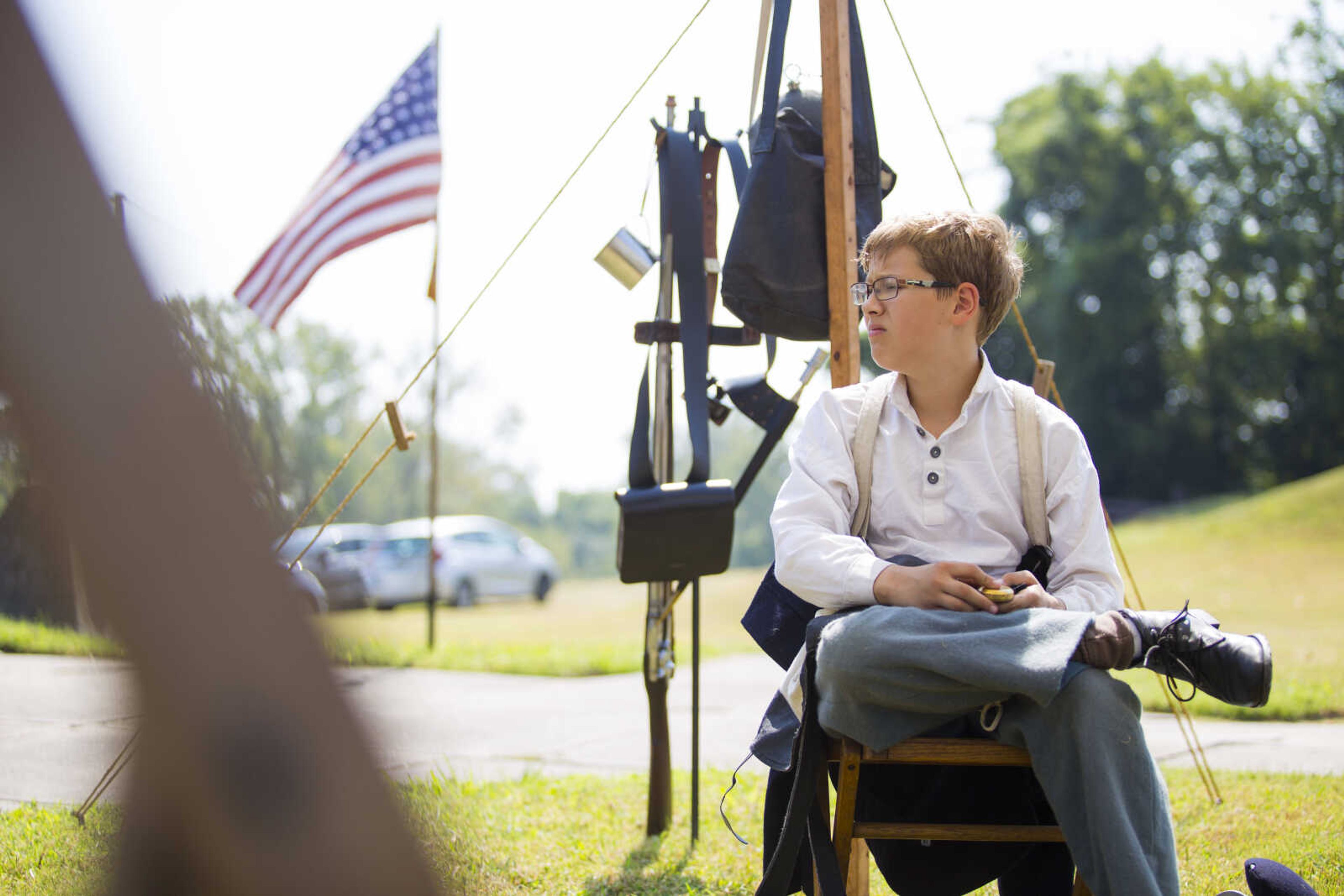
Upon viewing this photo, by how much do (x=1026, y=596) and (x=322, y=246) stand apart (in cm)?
426

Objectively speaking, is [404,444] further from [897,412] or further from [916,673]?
[916,673]

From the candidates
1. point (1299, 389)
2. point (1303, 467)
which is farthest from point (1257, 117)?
point (1303, 467)

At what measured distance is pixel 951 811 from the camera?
88.8 inches

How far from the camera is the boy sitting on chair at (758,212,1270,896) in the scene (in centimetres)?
181

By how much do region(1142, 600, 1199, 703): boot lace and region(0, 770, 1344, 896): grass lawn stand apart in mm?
1176

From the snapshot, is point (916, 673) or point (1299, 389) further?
point (1299, 389)

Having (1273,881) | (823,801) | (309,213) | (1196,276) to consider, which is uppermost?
(1196,276)

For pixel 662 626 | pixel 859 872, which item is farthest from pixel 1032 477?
pixel 662 626

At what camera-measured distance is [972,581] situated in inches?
77.6

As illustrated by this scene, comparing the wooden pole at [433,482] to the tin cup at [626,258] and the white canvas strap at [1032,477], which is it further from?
the white canvas strap at [1032,477]

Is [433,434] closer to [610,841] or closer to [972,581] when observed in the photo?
[610,841]

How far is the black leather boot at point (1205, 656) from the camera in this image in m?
1.79

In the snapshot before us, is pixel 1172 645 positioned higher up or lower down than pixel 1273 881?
higher up

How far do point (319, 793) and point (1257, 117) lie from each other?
36.7 m
